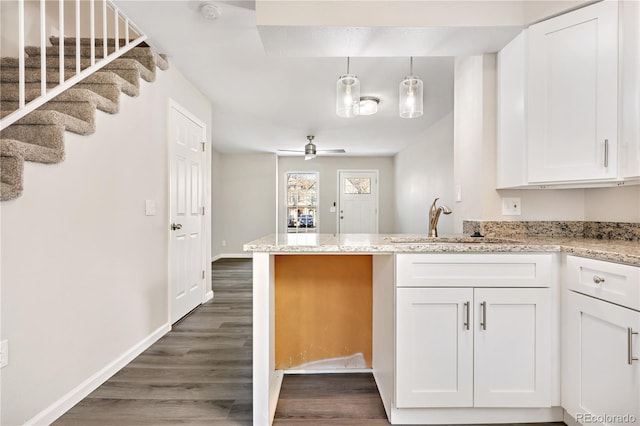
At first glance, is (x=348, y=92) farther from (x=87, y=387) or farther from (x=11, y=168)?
(x=87, y=387)

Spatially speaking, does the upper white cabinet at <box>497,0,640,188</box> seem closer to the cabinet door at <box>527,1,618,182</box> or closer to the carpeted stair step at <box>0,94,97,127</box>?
the cabinet door at <box>527,1,618,182</box>

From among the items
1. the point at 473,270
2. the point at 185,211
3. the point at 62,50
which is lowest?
the point at 473,270

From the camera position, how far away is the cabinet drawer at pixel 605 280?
1.17 metres

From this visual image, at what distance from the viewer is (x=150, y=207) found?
2.47m

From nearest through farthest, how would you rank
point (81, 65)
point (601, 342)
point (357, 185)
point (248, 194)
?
point (601, 342) → point (81, 65) → point (248, 194) → point (357, 185)

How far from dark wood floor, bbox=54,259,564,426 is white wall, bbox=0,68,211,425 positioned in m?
0.19

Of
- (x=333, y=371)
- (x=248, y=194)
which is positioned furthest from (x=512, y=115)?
(x=248, y=194)

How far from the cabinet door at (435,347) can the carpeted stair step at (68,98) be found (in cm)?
203

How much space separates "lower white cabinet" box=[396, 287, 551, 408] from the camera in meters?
1.49

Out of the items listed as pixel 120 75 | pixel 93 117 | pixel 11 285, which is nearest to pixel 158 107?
pixel 120 75

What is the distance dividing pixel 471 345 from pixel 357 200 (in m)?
6.32

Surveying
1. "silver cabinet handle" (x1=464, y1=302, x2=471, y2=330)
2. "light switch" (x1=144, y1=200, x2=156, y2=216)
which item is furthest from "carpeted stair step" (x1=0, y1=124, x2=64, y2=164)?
"silver cabinet handle" (x1=464, y1=302, x2=471, y2=330)

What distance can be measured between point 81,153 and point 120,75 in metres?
0.79

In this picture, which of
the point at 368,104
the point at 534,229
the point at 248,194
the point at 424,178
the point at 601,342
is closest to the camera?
the point at 601,342
